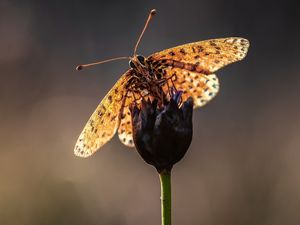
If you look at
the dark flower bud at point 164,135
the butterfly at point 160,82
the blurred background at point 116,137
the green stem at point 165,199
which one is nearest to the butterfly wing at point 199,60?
the butterfly at point 160,82

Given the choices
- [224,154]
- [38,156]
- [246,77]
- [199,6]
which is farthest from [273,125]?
[199,6]

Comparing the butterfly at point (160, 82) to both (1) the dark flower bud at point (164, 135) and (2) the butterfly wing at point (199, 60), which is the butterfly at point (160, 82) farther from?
(1) the dark flower bud at point (164, 135)

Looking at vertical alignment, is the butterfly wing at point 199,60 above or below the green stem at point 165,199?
above

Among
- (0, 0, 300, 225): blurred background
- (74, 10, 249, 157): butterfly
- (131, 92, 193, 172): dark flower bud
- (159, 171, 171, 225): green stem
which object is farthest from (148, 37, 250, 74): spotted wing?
(0, 0, 300, 225): blurred background

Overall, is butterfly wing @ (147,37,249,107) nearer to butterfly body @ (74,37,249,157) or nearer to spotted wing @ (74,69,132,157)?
butterfly body @ (74,37,249,157)

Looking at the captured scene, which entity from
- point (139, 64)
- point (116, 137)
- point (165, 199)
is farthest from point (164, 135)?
point (116, 137)

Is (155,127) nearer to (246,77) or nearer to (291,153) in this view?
(291,153)

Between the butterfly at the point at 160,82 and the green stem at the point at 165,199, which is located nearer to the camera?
the green stem at the point at 165,199

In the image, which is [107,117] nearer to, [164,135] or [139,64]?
[139,64]
